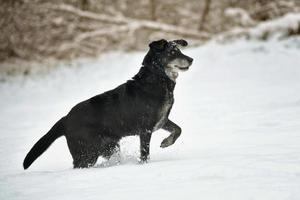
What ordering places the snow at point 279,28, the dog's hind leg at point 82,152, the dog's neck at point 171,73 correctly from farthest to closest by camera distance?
the snow at point 279,28 → the dog's neck at point 171,73 → the dog's hind leg at point 82,152

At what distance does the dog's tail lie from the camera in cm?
568

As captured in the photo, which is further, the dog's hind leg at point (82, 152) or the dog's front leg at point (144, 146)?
the dog's hind leg at point (82, 152)

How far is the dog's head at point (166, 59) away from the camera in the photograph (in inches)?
230

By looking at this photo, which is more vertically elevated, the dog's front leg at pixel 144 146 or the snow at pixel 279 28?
the snow at pixel 279 28

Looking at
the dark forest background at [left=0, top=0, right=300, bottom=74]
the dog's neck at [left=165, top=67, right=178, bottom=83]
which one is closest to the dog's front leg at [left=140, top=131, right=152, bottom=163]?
the dog's neck at [left=165, top=67, right=178, bottom=83]

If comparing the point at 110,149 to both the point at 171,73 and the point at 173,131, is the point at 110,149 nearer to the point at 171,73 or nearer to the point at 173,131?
the point at 173,131

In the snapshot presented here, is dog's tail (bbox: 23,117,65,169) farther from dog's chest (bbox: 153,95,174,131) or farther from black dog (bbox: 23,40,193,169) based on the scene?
dog's chest (bbox: 153,95,174,131)

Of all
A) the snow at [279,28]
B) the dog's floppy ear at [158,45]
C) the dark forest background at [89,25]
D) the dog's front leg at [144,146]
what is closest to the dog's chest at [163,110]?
the dog's front leg at [144,146]

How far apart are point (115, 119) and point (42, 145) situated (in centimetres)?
92

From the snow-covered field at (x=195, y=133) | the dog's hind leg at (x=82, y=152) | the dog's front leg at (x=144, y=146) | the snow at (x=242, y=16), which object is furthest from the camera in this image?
the snow at (x=242, y=16)

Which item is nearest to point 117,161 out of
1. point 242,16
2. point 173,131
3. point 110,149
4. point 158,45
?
point 110,149

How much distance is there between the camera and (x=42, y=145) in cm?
570

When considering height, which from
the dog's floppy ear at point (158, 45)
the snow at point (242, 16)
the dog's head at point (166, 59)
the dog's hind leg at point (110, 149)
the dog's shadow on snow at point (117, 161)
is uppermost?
the snow at point (242, 16)

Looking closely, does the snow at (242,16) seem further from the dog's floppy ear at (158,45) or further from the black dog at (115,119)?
A: the black dog at (115,119)
